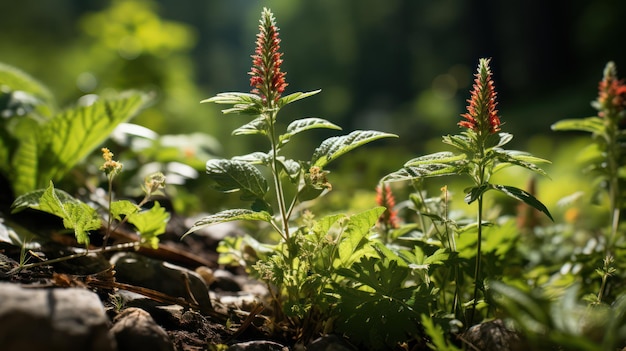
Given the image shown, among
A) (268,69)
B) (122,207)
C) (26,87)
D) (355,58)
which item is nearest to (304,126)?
(268,69)

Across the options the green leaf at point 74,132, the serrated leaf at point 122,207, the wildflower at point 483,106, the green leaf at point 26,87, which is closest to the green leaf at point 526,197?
the wildflower at point 483,106

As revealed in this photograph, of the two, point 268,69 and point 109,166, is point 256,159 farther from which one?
point 109,166

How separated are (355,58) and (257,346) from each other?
48.0 feet

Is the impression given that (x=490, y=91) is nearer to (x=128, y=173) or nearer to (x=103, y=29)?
(x=128, y=173)

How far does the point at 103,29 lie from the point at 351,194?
3.57m

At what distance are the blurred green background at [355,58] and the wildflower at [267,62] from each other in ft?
8.76

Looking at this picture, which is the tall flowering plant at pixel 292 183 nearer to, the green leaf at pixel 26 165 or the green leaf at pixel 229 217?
the green leaf at pixel 229 217

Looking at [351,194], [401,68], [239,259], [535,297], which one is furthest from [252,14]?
[535,297]

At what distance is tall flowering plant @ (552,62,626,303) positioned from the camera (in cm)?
204

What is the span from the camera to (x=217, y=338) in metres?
1.66

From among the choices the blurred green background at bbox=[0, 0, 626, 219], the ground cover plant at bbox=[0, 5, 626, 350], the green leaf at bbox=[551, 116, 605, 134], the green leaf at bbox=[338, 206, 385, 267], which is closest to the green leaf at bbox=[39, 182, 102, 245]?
the ground cover plant at bbox=[0, 5, 626, 350]

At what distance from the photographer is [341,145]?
1642 mm

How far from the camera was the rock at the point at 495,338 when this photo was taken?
58.4 inches

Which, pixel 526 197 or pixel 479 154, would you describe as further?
pixel 479 154
